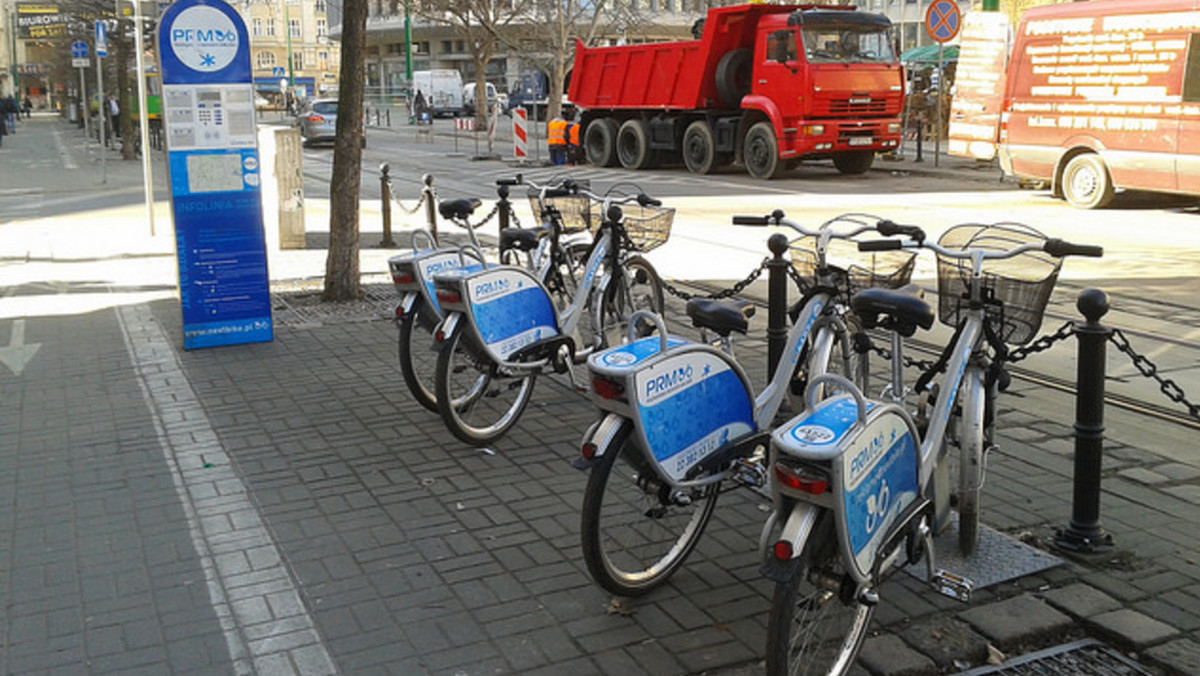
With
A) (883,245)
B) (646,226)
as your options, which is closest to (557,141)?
(646,226)

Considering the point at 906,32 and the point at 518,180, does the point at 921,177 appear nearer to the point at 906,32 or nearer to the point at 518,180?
the point at 518,180

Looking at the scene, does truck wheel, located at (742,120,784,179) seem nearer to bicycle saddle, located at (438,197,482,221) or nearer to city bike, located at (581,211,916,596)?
bicycle saddle, located at (438,197,482,221)

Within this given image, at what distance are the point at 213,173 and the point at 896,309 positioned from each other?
19.1 ft

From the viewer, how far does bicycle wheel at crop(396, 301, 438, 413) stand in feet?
20.6

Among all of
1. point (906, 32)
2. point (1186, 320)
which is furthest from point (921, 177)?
point (906, 32)

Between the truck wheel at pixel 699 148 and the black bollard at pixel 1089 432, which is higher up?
the truck wheel at pixel 699 148

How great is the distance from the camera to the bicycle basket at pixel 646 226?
6949 millimetres

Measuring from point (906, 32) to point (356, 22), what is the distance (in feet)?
230

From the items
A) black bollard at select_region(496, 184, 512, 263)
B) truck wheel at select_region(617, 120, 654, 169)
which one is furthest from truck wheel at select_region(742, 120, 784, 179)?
black bollard at select_region(496, 184, 512, 263)

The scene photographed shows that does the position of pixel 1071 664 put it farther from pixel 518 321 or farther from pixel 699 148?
pixel 699 148

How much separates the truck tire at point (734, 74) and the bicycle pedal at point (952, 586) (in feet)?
67.6

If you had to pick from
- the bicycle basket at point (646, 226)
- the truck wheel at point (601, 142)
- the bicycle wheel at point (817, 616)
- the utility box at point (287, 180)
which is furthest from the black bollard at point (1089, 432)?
the truck wheel at point (601, 142)

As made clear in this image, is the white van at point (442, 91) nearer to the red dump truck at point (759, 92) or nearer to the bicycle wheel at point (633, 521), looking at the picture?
the red dump truck at point (759, 92)

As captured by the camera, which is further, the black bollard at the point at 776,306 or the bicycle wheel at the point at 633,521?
the black bollard at the point at 776,306
